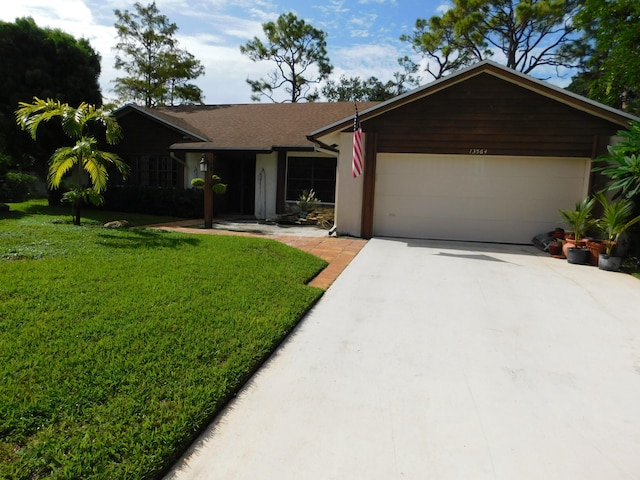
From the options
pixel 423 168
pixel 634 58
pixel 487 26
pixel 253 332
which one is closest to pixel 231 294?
pixel 253 332

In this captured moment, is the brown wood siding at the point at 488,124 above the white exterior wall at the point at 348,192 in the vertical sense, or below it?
above

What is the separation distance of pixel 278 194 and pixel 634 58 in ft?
38.8

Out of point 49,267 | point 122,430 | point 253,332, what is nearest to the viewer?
point 122,430

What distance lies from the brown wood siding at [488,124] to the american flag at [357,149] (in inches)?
34.9

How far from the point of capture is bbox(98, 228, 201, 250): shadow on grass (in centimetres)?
675

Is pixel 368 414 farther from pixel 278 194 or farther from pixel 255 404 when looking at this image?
pixel 278 194

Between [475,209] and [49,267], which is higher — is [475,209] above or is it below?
above

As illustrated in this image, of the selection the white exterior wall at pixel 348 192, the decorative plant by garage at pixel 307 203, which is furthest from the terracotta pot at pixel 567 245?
the decorative plant by garage at pixel 307 203

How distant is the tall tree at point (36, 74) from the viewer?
42.1 ft

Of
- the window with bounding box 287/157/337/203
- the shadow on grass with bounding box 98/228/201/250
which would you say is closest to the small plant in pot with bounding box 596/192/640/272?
the shadow on grass with bounding box 98/228/201/250

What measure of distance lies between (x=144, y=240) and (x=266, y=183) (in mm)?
7227

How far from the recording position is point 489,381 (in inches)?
120

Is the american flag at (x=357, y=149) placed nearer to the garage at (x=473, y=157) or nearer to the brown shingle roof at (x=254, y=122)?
the garage at (x=473, y=157)

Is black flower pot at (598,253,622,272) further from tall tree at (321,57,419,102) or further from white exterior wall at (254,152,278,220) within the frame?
tall tree at (321,57,419,102)
